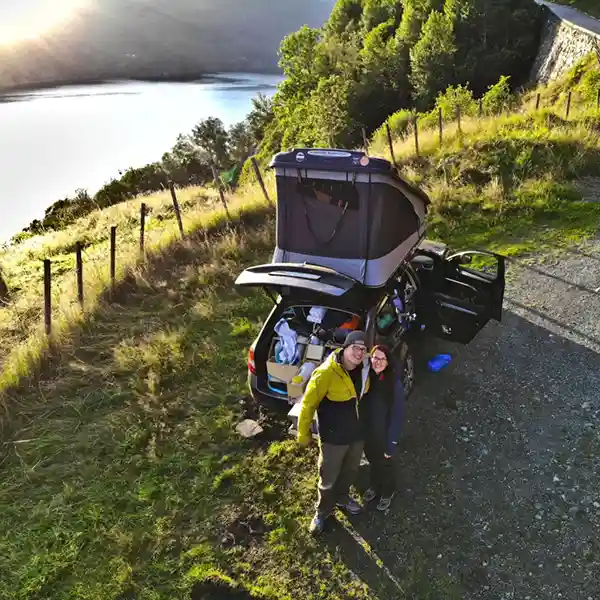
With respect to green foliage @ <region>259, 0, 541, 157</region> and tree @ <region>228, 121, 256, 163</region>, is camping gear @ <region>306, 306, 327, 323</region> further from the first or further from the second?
tree @ <region>228, 121, 256, 163</region>

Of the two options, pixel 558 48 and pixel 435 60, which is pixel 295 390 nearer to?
pixel 558 48

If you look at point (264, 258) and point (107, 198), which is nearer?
point (264, 258)

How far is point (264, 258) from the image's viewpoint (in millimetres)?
10328

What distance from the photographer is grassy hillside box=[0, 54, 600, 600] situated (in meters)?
4.52

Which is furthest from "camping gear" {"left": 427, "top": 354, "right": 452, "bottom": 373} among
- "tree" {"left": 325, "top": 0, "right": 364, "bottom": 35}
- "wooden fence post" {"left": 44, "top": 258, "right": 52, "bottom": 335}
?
"tree" {"left": 325, "top": 0, "right": 364, "bottom": 35}

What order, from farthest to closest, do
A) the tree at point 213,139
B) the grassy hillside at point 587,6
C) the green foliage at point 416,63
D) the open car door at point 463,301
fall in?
the tree at point 213,139, the grassy hillside at point 587,6, the green foliage at point 416,63, the open car door at point 463,301

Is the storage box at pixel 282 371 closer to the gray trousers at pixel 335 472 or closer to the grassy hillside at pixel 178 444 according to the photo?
the grassy hillside at pixel 178 444

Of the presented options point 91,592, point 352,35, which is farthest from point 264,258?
point 352,35

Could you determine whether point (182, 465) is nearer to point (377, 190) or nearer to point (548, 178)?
point (377, 190)

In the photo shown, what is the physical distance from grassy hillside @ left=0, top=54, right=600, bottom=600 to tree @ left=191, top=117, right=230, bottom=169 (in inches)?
2108

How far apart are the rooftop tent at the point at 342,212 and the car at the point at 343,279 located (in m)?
0.01

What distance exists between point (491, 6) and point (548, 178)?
3562 cm

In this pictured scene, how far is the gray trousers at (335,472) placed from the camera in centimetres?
438

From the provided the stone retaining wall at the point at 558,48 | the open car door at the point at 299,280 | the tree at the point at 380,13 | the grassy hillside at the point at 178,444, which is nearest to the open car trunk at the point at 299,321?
the open car door at the point at 299,280
